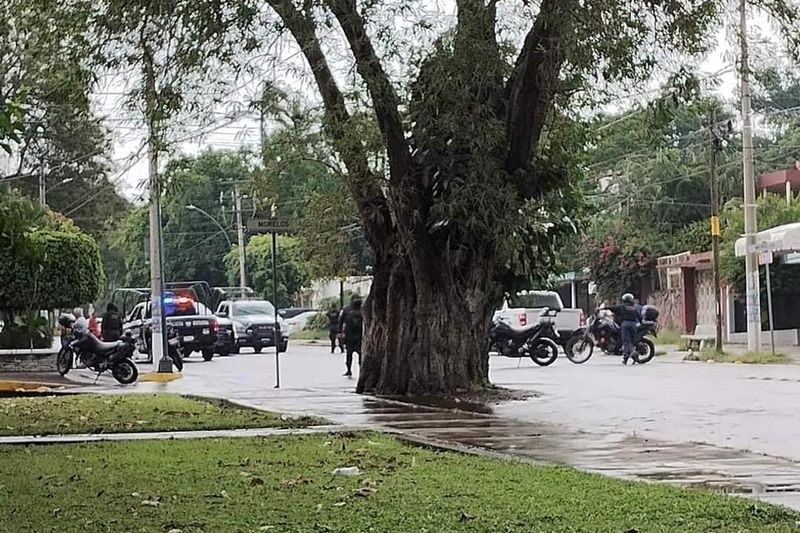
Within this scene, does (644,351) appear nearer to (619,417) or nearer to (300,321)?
(619,417)

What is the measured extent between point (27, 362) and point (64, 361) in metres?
1.89

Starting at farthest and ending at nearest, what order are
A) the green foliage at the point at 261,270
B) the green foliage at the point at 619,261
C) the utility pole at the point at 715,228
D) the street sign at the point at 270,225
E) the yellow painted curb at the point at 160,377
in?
the green foliage at the point at 261,270 < the green foliage at the point at 619,261 < the utility pole at the point at 715,228 < the yellow painted curb at the point at 160,377 < the street sign at the point at 270,225

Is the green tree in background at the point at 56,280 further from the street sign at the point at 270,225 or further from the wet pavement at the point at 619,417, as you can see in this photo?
the street sign at the point at 270,225

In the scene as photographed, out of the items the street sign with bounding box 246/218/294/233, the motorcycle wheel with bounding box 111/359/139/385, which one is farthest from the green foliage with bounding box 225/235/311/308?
the street sign with bounding box 246/218/294/233

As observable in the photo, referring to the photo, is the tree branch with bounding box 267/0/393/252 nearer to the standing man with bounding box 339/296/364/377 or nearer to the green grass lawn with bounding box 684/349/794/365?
the standing man with bounding box 339/296/364/377

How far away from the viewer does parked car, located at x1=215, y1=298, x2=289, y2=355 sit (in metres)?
39.5

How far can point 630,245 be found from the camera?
155ft

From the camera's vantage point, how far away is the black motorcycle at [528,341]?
2927 cm

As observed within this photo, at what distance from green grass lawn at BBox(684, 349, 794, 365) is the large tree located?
34.8ft

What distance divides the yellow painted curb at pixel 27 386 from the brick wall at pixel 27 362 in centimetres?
410

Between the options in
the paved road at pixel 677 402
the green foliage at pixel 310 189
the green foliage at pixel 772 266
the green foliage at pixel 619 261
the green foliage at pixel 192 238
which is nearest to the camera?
the paved road at pixel 677 402

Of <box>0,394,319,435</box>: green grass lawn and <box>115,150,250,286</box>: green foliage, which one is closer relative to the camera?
<box>0,394,319,435</box>: green grass lawn

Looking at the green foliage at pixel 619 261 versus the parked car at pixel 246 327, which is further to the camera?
the green foliage at pixel 619 261

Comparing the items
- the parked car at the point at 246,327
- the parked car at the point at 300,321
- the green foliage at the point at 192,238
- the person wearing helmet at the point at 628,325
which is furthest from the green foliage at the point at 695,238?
the green foliage at the point at 192,238
